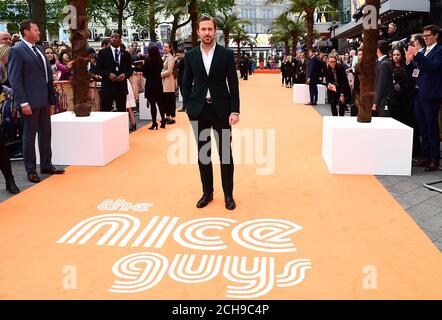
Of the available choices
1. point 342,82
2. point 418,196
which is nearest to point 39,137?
point 418,196

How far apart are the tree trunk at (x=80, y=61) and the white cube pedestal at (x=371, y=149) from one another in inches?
161

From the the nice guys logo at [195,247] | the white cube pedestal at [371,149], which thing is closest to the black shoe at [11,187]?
the the nice guys logo at [195,247]

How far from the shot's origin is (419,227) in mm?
5039

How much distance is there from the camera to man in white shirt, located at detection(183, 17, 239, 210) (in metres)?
5.45

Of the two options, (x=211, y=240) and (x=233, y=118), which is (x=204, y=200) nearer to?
(x=233, y=118)

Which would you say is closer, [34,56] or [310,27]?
[34,56]

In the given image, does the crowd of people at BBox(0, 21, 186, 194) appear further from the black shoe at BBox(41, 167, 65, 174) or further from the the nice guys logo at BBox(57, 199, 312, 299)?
the the nice guys logo at BBox(57, 199, 312, 299)

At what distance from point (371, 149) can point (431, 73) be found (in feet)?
4.64

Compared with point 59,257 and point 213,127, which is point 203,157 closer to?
point 213,127

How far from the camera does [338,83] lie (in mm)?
11633

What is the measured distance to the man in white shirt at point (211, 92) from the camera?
545 cm

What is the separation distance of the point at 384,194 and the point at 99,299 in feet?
13.0

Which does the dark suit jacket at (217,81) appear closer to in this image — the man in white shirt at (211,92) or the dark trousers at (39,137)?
the man in white shirt at (211,92)

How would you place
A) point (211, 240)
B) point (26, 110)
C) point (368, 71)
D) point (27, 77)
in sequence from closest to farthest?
point (211, 240) → point (26, 110) → point (27, 77) → point (368, 71)
